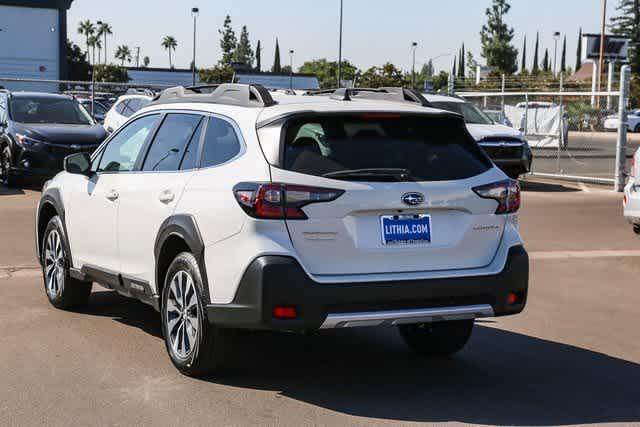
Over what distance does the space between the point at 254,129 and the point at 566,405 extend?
2.29 metres

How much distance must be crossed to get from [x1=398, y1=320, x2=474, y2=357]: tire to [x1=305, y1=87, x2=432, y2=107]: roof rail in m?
1.46

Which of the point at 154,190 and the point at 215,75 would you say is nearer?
the point at 154,190

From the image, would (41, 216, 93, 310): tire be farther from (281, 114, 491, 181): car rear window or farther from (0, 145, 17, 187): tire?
(0, 145, 17, 187): tire

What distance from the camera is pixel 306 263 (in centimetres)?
557

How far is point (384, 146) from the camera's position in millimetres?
5910

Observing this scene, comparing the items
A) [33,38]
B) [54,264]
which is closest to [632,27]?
[33,38]

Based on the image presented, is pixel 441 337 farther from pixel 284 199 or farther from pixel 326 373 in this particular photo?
pixel 284 199

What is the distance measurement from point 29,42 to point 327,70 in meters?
57.4

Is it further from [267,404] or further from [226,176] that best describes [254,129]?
[267,404]

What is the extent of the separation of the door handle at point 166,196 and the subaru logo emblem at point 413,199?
4.85 ft

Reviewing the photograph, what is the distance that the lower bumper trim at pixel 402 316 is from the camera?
18.3ft

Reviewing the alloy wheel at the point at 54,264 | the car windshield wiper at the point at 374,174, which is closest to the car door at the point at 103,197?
the alloy wheel at the point at 54,264

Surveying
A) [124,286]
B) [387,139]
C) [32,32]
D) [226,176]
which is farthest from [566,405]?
[32,32]

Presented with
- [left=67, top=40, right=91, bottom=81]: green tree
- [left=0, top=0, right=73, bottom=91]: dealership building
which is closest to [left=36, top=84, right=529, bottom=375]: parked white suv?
[left=0, top=0, right=73, bottom=91]: dealership building
